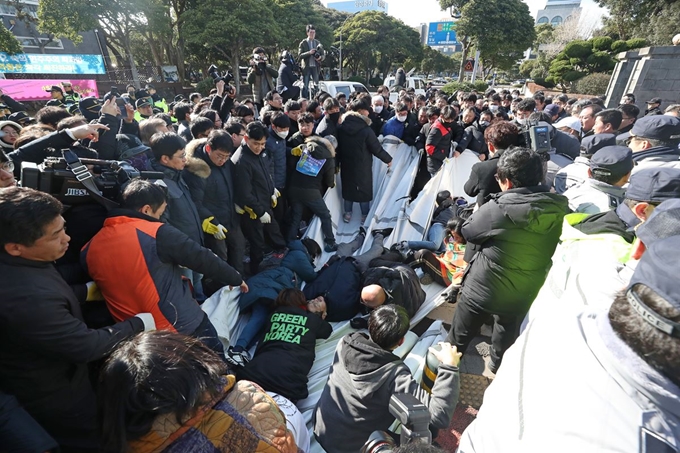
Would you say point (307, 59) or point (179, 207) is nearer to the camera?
point (179, 207)

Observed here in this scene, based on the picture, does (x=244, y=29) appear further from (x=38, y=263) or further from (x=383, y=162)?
(x=38, y=263)

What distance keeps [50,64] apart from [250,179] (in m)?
18.7

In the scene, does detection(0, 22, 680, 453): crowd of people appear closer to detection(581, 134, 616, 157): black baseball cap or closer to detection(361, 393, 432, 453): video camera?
detection(581, 134, 616, 157): black baseball cap

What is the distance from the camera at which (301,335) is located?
2361 mm

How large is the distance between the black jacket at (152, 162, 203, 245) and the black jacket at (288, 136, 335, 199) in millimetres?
1534

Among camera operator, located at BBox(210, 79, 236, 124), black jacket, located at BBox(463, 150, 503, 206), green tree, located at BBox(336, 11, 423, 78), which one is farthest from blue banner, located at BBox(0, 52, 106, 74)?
black jacket, located at BBox(463, 150, 503, 206)

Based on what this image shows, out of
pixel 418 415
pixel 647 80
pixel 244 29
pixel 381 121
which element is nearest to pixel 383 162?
pixel 381 121

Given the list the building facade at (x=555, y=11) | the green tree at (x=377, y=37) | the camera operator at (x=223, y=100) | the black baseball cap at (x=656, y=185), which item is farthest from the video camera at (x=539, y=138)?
the building facade at (x=555, y=11)

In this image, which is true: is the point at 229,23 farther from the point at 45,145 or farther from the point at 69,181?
the point at 69,181

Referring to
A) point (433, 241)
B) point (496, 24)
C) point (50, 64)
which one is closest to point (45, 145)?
point (433, 241)

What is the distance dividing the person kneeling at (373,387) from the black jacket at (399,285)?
1013mm

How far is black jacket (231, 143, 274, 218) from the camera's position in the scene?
11.3 ft

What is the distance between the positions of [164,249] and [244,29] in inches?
800

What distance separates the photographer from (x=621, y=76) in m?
10.3
